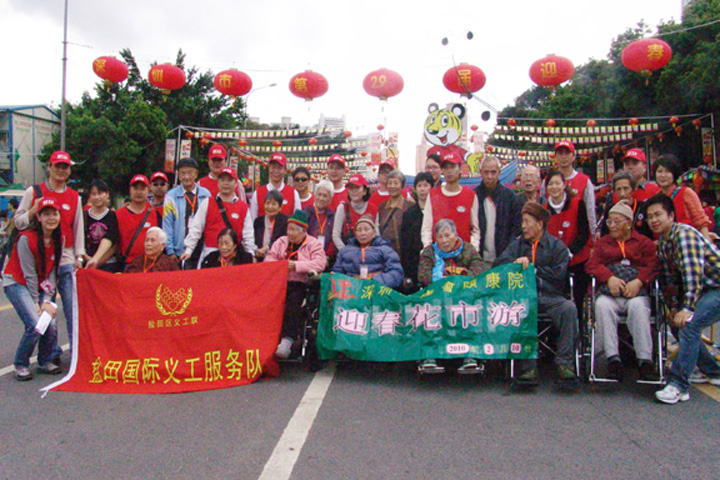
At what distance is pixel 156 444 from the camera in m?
3.41

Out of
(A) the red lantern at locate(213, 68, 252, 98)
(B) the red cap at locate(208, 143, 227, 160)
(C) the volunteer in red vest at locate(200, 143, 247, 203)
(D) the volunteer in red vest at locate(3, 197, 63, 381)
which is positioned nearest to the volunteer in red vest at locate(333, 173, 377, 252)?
(C) the volunteer in red vest at locate(200, 143, 247, 203)

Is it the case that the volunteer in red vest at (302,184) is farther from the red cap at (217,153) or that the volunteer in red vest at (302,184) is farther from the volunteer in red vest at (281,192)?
the red cap at (217,153)

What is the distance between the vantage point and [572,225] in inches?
219

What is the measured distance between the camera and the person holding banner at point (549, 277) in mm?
4504

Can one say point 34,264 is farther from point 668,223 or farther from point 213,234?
point 668,223

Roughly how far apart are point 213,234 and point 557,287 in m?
3.49

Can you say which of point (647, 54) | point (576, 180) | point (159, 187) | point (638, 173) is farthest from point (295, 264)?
point (647, 54)

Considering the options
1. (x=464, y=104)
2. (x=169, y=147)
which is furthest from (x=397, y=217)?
(x=169, y=147)

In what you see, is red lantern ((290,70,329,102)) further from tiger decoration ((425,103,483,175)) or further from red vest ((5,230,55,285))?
red vest ((5,230,55,285))

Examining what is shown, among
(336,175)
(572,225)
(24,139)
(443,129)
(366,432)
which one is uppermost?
(24,139)

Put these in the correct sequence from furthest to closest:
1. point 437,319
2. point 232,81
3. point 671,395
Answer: point 232,81 < point 437,319 < point 671,395

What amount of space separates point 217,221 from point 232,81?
27.3ft

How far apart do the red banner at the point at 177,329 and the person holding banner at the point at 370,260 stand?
705 mm

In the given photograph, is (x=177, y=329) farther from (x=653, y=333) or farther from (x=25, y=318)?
(x=653, y=333)
